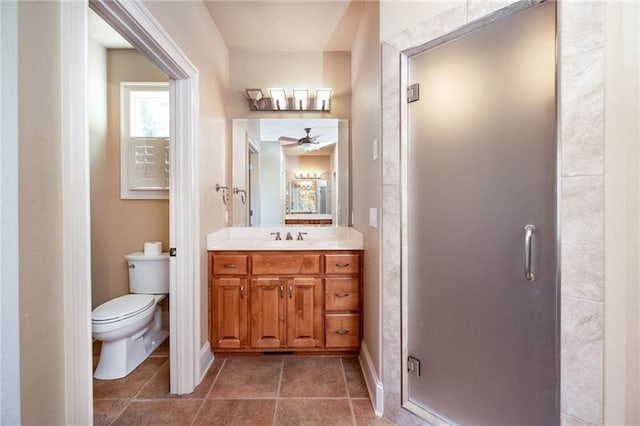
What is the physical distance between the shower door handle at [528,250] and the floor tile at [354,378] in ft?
4.02

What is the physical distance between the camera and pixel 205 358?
198 cm

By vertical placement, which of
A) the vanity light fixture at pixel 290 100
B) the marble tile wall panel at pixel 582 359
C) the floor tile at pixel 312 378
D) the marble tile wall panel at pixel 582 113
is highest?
the vanity light fixture at pixel 290 100

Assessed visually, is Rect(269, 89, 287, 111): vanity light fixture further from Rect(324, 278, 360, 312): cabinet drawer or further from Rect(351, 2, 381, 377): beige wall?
Rect(324, 278, 360, 312): cabinet drawer

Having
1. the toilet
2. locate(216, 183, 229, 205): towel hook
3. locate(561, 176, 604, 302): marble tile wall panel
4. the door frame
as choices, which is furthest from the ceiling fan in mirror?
locate(561, 176, 604, 302): marble tile wall panel

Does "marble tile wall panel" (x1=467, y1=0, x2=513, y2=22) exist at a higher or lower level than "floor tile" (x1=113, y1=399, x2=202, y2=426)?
higher

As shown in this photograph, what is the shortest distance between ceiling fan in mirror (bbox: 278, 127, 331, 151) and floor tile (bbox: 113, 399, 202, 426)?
2127 mm

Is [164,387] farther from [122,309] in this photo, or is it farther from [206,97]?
[206,97]

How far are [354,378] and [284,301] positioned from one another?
0.72m

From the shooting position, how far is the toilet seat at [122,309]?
1810mm

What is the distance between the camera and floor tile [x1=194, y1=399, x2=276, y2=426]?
60.8 inches

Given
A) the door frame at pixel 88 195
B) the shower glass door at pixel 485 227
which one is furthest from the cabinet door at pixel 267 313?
the shower glass door at pixel 485 227

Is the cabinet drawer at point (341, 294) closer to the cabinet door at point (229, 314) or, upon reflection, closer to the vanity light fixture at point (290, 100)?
the cabinet door at point (229, 314)

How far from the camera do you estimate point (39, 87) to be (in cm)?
79

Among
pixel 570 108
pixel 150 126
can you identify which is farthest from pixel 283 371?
pixel 150 126
